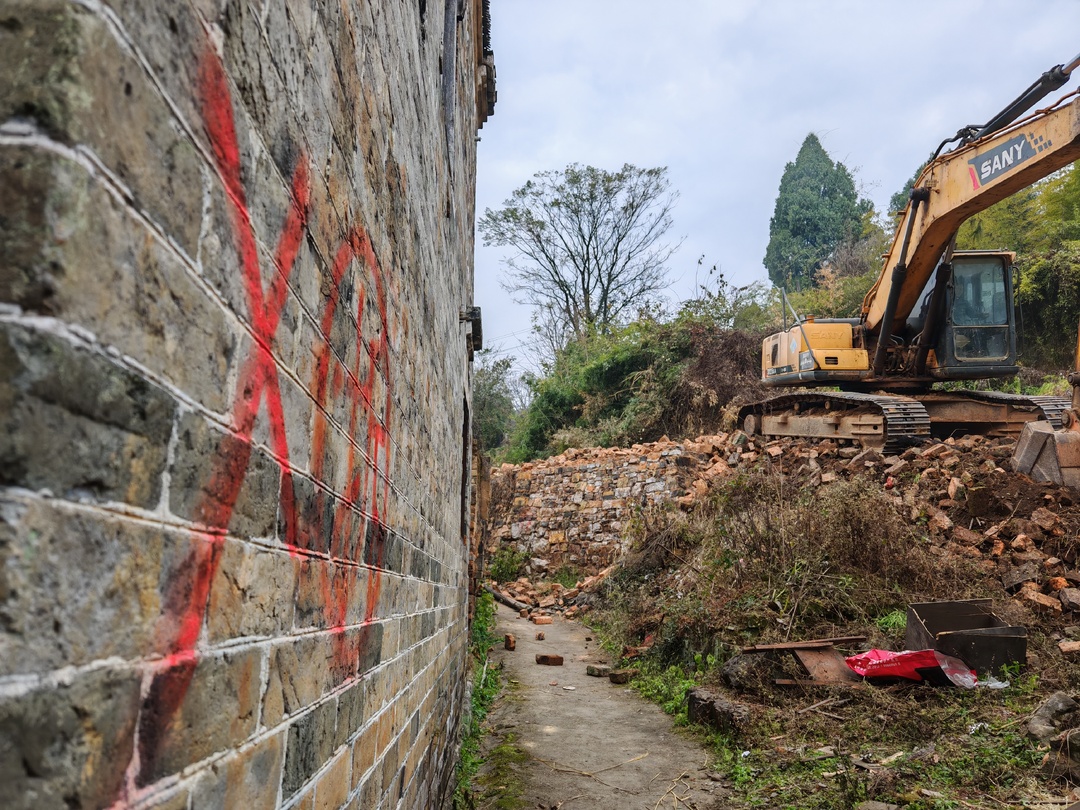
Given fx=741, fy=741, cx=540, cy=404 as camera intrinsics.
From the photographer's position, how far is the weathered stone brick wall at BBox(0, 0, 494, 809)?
56 cm

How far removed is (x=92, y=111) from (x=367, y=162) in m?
1.23

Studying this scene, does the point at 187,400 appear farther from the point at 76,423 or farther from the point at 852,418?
the point at 852,418

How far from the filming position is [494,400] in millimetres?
29234

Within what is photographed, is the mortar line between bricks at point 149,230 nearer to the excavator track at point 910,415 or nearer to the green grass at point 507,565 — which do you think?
the excavator track at point 910,415

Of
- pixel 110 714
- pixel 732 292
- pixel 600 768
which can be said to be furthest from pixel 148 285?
pixel 732 292

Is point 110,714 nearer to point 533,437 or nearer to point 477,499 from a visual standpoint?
point 477,499

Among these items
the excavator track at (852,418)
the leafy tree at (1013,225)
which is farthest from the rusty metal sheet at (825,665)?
the leafy tree at (1013,225)

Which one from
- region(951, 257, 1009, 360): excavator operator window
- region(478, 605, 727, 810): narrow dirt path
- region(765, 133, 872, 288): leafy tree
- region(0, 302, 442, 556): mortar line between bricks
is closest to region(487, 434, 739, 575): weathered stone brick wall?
region(951, 257, 1009, 360): excavator operator window

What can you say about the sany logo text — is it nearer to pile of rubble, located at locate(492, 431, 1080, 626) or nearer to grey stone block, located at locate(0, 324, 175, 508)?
pile of rubble, located at locate(492, 431, 1080, 626)

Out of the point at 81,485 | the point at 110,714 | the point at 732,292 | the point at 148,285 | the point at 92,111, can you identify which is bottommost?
the point at 110,714

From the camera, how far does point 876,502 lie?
7883 mm

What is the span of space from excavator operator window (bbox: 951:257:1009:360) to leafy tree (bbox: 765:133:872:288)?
25.0 m

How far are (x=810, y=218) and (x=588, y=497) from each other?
2603 cm

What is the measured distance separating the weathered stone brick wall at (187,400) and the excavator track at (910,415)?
10.1m
